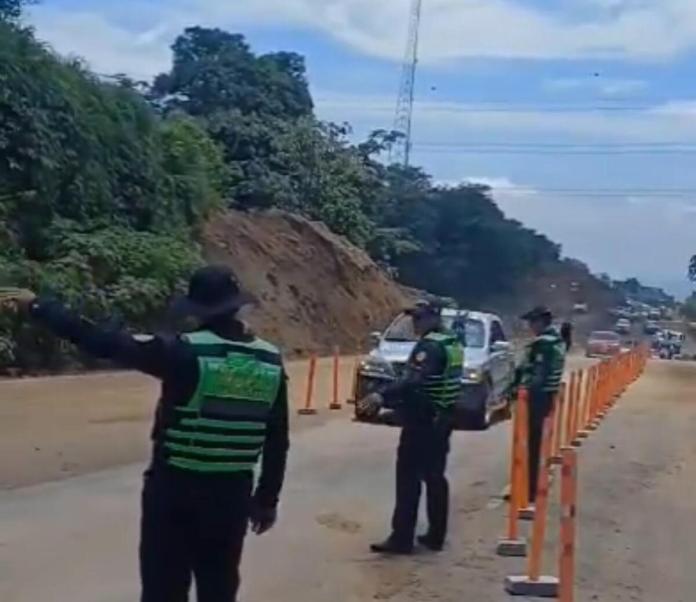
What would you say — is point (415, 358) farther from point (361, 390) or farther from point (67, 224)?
point (67, 224)

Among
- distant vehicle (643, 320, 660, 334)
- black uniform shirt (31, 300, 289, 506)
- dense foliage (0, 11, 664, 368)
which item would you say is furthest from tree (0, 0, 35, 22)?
distant vehicle (643, 320, 660, 334)

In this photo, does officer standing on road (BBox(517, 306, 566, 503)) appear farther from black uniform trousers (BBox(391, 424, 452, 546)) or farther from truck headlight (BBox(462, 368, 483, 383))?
truck headlight (BBox(462, 368, 483, 383))

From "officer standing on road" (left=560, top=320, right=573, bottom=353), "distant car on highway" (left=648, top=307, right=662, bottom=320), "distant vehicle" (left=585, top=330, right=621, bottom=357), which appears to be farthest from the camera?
"distant car on highway" (left=648, top=307, right=662, bottom=320)

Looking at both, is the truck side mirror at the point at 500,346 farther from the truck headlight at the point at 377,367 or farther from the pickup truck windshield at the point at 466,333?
the truck headlight at the point at 377,367

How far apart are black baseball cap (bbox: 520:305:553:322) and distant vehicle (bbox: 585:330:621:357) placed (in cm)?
4405

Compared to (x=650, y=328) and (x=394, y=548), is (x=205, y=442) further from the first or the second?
(x=650, y=328)

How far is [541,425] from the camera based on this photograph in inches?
556

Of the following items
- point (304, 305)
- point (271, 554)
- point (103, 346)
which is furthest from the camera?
point (304, 305)

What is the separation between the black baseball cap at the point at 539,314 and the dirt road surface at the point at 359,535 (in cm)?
176

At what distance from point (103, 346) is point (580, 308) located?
180 ft

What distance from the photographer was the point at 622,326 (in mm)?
73438

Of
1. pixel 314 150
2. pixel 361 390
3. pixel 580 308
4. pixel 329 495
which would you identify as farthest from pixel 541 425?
pixel 580 308

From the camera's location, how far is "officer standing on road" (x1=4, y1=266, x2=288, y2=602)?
19.9 feet

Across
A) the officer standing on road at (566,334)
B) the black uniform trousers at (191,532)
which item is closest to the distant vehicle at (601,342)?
the officer standing on road at (566,334)
